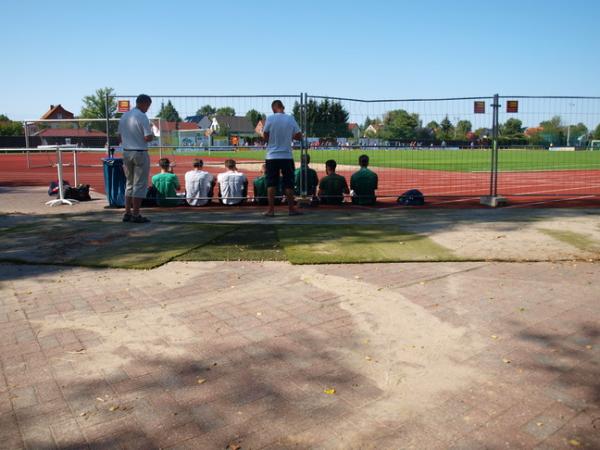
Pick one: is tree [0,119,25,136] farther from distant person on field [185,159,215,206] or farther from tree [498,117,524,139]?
tree [498,117,524,139]

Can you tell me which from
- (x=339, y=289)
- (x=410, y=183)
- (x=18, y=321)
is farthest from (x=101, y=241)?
(x=410, y=183)

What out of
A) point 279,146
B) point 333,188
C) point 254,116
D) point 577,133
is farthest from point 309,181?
point 577,133

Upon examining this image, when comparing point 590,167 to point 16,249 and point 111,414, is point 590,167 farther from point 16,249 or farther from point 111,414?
Answer: point 111,414

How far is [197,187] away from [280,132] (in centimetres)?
282

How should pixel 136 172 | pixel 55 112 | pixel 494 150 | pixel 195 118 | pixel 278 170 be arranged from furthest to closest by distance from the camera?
pixel 55 112 < pixel 195 118 < pixel 494 150 < pixel 278 170 < pixel 136 172

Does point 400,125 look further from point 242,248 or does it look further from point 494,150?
point 242,248

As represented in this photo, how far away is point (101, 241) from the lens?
744 centimetres

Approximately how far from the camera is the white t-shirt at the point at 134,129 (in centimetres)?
883

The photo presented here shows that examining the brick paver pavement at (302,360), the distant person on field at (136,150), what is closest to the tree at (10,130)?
the distant person on field at (136,150)

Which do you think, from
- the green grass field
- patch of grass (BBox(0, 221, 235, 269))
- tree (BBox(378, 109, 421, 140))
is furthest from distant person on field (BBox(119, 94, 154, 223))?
tree (BBox(378, 109, 421, 140))

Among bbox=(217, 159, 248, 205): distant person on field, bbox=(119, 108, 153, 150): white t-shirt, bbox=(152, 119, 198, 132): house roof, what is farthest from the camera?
bbox=(152, 119, 198, 132): house roof

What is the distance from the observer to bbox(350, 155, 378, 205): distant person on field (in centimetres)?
1138

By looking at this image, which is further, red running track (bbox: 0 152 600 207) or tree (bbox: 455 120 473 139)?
red running track (bbox: 0 152 600 207)

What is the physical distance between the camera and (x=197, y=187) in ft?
37.4
